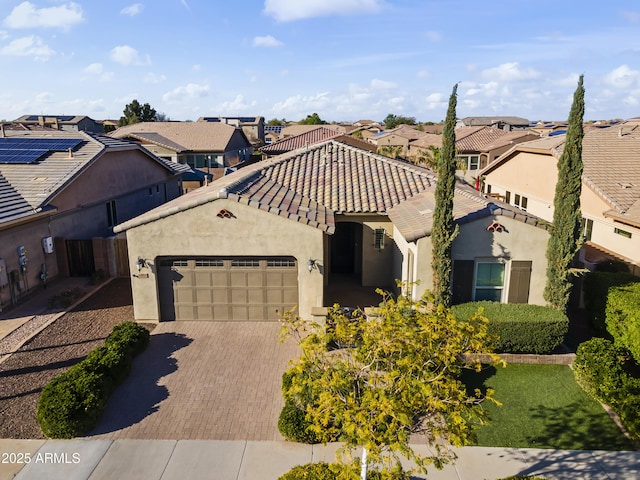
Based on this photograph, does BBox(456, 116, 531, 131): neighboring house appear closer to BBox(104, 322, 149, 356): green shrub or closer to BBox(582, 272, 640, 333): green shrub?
BBox(582, 272, 640, 333): green shrub

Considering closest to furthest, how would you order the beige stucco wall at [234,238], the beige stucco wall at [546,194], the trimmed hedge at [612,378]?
the trimmed hedge at [612,378] < the beige stucco wall at [234,238] < the beige stucco wall at [546,194]

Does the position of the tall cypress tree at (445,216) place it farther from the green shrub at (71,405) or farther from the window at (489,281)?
the green shrub at (71,405)

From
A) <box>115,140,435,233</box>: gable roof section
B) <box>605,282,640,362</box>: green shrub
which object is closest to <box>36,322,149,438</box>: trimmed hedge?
<box>115,140,435,233</box>: gable roof section

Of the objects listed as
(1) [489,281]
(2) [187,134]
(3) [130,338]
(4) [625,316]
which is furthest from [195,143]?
(4) [625,316]

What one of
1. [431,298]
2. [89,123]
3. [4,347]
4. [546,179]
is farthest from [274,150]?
[89,123]

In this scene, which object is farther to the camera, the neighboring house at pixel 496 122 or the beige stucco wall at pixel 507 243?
the neighboring house at pixel 496 122

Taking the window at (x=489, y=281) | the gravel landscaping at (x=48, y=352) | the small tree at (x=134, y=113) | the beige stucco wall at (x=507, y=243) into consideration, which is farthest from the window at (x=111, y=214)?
the small tree at (x=134, y=113)

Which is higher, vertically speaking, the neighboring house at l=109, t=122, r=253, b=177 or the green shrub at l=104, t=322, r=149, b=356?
the neighboring house at l=109, t=122, r=253, b=177

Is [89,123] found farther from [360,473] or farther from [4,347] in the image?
[360,473]
